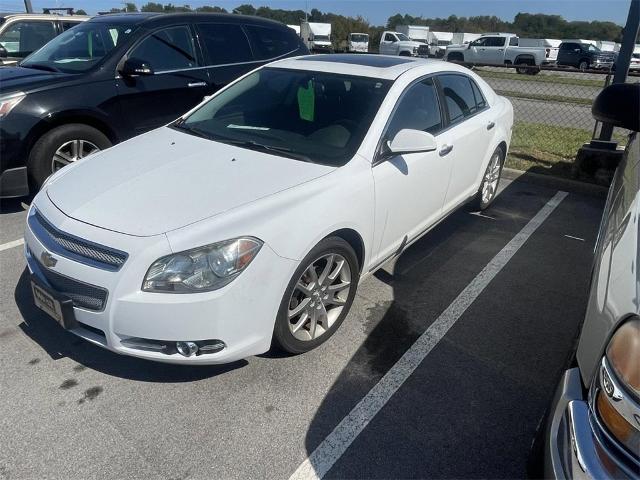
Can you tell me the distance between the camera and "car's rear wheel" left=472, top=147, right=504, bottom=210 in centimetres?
491

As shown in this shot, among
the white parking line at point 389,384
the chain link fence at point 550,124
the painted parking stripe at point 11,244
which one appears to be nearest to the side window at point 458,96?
the white parking line at point 389,384

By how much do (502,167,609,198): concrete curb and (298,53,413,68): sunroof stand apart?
334 cm

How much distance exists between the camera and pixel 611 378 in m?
1.34

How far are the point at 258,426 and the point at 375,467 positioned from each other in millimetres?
590

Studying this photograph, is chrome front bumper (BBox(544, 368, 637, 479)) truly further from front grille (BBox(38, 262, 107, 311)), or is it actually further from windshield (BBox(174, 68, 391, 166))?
Answer: front grille (BBox(38, 262, 107, 311))

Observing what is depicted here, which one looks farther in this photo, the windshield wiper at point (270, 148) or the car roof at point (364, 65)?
the car roof at point (364, 65)

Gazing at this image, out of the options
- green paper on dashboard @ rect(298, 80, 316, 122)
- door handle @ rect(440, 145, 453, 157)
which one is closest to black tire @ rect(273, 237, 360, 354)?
green paper on dashboard @ rect(298, 80, 316, 122)

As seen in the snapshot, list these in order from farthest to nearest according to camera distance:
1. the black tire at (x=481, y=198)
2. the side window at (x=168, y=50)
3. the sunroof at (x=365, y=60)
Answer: the side window at (x=168, y=50), the black tire at (x=481, y=198), the sunroof at (x=365, y=60)

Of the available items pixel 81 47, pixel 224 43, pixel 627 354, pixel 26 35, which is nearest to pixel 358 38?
pixel 26 35

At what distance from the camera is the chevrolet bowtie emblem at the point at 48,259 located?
242cm

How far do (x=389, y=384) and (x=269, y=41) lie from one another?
538 centimetres

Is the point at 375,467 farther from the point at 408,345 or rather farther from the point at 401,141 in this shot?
the point at 401,141

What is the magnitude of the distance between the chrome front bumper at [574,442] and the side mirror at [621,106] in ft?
6.26

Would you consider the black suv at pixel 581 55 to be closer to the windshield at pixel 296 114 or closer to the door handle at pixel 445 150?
the door handle at pixel 445 150
